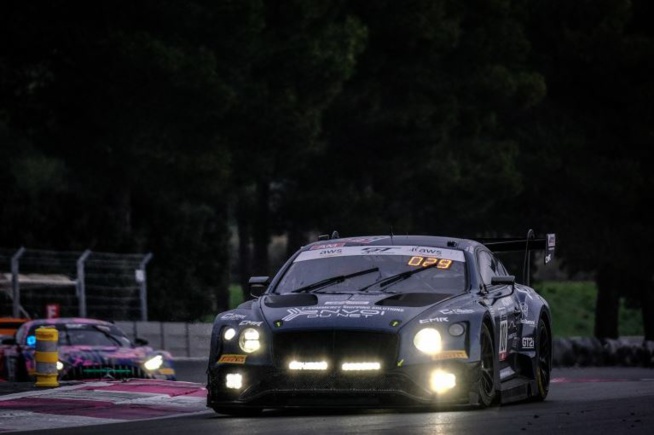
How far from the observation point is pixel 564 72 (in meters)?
52.5

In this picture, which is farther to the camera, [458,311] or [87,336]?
[87,336]

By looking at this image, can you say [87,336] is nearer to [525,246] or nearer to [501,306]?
[525,246]

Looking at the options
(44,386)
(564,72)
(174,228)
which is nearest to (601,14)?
(564,72)

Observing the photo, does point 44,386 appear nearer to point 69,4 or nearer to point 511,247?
point 511,247

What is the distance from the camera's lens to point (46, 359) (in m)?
18.3

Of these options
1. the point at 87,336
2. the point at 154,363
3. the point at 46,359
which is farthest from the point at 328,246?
the point at 87,336

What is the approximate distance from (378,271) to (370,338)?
54.0 inches

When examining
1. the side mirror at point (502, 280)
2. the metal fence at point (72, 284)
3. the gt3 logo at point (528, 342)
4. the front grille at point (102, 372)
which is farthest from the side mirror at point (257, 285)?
the metal fence at point (72, 284)

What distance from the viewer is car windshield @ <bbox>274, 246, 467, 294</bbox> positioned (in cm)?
1304

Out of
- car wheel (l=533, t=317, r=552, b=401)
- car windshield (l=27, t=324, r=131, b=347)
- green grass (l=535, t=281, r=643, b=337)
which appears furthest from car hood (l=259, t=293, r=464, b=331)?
green grass (l=535, t=281, r=643, b=337)

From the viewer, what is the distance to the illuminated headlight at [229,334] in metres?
12.3

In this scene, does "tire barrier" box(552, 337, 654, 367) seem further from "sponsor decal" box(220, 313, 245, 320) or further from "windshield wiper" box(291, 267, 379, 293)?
"sponsor decal" box(220, 313, 245, 320)

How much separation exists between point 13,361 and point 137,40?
18391 millimetres

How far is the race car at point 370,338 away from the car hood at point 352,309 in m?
0.01
